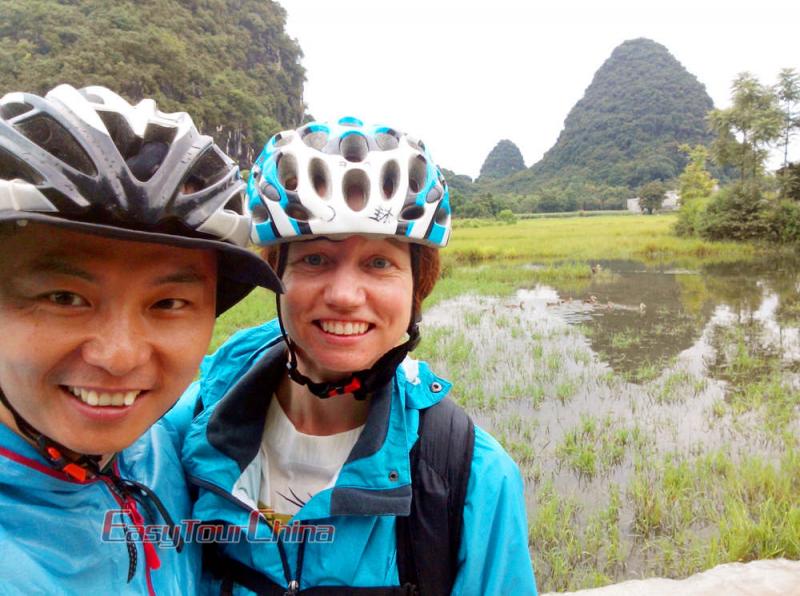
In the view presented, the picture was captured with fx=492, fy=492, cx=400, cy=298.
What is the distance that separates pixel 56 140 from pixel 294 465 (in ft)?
3.72

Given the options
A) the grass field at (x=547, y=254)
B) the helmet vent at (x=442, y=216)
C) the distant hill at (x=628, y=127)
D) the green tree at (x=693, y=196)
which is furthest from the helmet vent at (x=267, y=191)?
the distant hill at (x=628, y=127)

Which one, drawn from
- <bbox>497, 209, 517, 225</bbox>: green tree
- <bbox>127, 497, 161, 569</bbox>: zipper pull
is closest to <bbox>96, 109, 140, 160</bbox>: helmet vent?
<bbox>127, 497, 161, 569</bbox>: zipper pull

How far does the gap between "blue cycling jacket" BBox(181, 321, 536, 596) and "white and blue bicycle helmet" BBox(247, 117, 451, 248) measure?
0.63m

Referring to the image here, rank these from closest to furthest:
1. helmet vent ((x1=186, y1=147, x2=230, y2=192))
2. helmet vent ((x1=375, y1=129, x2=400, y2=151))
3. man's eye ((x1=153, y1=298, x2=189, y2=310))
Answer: man's eye ((x1=153, y1=298, x2=189, y2=310)), helmet vent ((x1=186, y1=147, x2=230, y2=192)), helmet vent ((x1=375, y1=129, x2=400, y2=151))

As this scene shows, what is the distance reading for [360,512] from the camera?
1418 mm

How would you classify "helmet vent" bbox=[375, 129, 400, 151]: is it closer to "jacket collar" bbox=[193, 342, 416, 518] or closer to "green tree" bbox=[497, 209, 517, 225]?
"jacket collar" bbox=[193, 342, 416, 518]

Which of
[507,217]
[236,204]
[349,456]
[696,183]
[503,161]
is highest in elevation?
[503,161]

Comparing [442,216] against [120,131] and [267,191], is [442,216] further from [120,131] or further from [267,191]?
[120,131]

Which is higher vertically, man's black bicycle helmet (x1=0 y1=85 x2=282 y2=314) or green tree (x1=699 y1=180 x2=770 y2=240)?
green tree (x1=699 y1=180 x2=770 y2=240)

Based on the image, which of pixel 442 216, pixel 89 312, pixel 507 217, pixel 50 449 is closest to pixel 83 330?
pixel 89 312

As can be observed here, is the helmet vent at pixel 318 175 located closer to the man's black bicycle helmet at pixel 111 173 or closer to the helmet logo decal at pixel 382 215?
the helmet logo decal at pixel 382 215

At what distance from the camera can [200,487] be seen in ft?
5.08

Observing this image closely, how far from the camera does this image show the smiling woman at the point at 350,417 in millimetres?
1425

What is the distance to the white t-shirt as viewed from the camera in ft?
5.18
